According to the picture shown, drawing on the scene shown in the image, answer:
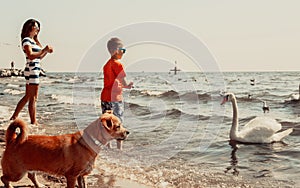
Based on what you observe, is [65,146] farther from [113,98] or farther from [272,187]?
[272,187]

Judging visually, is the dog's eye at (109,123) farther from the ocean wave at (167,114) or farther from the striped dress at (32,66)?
the ocean wave at (167,114)

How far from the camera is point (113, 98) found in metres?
7.24

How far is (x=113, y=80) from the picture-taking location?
717 cm

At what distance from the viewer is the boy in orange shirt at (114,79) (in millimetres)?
7166

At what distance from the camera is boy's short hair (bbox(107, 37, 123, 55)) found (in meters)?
7.23

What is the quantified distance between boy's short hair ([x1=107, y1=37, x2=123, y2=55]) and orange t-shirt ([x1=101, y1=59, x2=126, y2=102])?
19cm

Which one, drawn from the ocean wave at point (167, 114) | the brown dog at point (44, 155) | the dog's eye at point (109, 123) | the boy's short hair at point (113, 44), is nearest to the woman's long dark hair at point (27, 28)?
the boy's short hair at point (113, 44)

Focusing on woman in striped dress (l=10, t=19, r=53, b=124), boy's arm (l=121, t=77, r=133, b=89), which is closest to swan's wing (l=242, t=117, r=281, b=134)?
boy's arm (l=121, t=77, r=133, b=89)

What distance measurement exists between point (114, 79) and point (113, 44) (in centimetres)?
65

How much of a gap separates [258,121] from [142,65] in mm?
5630

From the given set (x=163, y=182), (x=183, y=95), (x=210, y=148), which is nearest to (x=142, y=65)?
(x=163, y=182)

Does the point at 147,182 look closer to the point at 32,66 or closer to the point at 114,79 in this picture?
the point at 114,79

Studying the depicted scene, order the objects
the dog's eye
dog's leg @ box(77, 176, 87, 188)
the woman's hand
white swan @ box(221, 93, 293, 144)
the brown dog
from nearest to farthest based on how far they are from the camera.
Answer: the brown dog, dog's leg @ box(77, 176, 87, 188), the dog's eye, the woman's hand, white swan @ box(221, 93, 293, 144)

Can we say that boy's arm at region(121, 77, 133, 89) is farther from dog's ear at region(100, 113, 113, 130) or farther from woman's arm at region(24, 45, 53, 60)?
dog's ear at region(100, 113, 113, 130)
